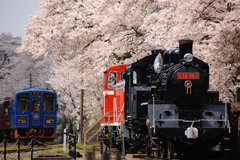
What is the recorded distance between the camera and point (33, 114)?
2222 cm

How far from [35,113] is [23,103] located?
0.86 m

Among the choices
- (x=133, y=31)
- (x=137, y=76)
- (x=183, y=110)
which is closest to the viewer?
(x=183, y=110)

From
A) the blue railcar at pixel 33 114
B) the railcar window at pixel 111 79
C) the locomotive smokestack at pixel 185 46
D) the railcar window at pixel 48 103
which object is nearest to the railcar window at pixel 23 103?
the blue railcar at pixel 33 114

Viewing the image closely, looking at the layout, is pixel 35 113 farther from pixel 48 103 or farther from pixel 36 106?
pixel 48 103

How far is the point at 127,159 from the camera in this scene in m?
11.5

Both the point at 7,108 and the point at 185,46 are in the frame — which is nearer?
the point at 185,46

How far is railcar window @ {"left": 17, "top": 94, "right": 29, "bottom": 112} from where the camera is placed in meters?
22.2

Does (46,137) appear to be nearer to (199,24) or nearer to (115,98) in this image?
(115,98)

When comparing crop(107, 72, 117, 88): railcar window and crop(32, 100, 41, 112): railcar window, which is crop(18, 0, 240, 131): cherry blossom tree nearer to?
crop(107, 72, 117, 88): railcar window

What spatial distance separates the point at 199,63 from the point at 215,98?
1.07 m

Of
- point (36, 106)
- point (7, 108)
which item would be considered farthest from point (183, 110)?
point (7, 108)

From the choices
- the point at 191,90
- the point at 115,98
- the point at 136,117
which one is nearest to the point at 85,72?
the point at 115,98

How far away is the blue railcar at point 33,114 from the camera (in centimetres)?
2208

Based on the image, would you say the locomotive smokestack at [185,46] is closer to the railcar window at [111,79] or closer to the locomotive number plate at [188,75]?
the locomotive number plate at [188,75]
